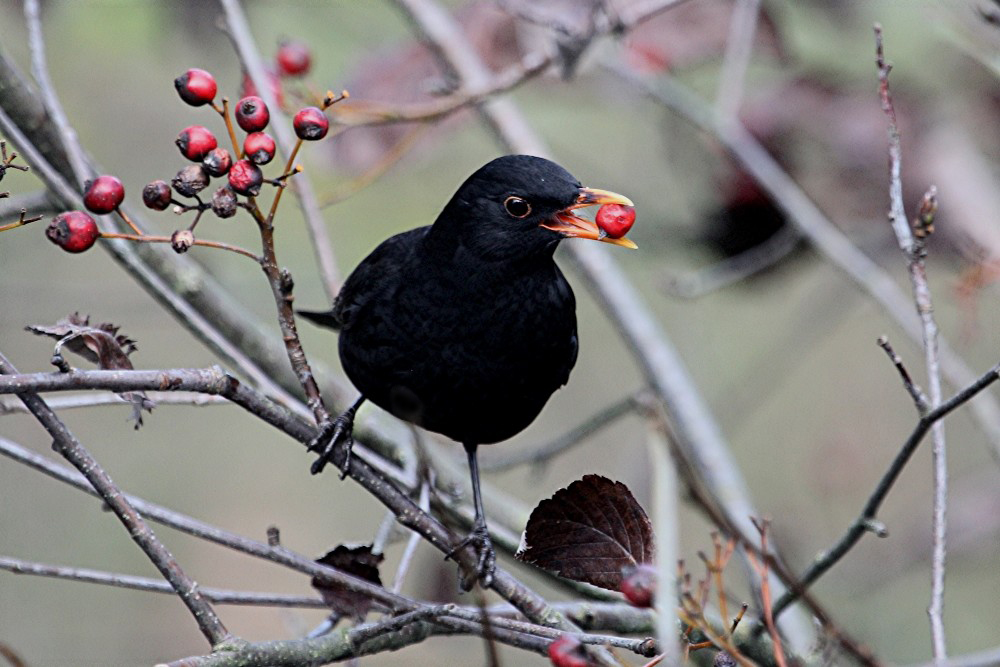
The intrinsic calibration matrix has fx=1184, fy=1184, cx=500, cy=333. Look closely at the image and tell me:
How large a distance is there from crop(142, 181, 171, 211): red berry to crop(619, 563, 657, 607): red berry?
88cm

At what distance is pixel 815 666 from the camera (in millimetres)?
2414

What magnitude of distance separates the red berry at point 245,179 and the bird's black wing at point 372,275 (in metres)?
1.11

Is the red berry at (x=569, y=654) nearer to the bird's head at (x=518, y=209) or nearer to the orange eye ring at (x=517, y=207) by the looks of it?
the bird's head at (x=518, y=209)

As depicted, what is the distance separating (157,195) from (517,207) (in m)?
1.12

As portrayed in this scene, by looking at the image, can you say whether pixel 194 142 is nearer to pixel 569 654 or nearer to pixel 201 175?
pixel 201 175

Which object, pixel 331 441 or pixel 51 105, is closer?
pixel 331 441

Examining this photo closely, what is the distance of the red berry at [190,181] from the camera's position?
1826 mm

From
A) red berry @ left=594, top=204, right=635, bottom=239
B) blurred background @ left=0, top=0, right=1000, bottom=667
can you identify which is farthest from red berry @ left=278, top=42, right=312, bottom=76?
red berry @ left=594, top=204, right=635, bottom=239

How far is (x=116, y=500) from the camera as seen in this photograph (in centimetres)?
173

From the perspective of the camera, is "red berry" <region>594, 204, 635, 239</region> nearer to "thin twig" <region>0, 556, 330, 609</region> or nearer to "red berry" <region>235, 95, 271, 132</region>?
"red berry" <region>235, 95, 271, 132</region>

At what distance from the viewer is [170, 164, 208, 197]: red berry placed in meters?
1.83

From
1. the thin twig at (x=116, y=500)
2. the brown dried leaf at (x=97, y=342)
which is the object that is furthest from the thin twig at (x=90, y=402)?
the thin twig at (x=116, y=500)

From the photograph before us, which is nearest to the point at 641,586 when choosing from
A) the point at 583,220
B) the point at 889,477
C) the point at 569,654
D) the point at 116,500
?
the point at 569,654

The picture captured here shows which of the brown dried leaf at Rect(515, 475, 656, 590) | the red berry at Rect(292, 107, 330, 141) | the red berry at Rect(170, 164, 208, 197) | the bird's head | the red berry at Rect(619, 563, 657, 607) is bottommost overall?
the red berry at Rect(619, 563, 657, 607)
